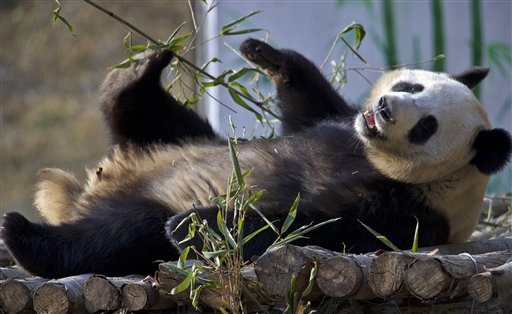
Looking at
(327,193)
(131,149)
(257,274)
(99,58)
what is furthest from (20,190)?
(257,274)

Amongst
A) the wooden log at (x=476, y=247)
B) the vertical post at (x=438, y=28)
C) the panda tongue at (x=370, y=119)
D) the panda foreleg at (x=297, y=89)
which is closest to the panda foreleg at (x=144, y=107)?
the panda foreleg at (x=297, y=89)

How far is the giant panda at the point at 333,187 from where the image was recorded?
3750 mm

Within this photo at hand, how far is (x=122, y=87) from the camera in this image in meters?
4.73

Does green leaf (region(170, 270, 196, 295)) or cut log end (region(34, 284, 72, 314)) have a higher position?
green leaf (region(170, 270, 196, 295))

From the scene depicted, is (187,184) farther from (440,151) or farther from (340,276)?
(340,276)

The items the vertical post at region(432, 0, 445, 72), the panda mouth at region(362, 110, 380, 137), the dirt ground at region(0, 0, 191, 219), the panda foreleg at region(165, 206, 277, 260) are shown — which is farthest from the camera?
the dirt ground at region(0, 0, 191, 219)

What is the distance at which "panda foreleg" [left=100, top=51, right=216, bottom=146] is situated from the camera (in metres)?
4.68

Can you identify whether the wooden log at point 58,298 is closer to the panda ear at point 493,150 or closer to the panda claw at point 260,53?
the panda ear at point 493,150

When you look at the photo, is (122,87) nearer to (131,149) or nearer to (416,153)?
(131,149)

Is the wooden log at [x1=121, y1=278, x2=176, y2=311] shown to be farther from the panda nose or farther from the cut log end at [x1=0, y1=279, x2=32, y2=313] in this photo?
the panda nose

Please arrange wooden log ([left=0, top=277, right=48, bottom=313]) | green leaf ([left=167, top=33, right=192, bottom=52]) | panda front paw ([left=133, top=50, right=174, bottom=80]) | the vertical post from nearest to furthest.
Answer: wooden log ([left=0, top=277, right=48, bottom=313]), green leaf ([left=167, top=33, right=192, bottom=52]), panda front paw ([left=133, top=50, right=174, bottom=80]), the vertical post

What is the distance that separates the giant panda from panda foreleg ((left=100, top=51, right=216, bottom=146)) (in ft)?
0.96

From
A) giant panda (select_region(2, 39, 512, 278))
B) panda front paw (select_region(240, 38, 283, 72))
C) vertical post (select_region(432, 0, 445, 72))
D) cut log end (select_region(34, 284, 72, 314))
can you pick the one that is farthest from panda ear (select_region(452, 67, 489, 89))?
vertical post (select_region(432, 0, 445, 72))

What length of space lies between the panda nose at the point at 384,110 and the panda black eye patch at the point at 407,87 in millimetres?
313
